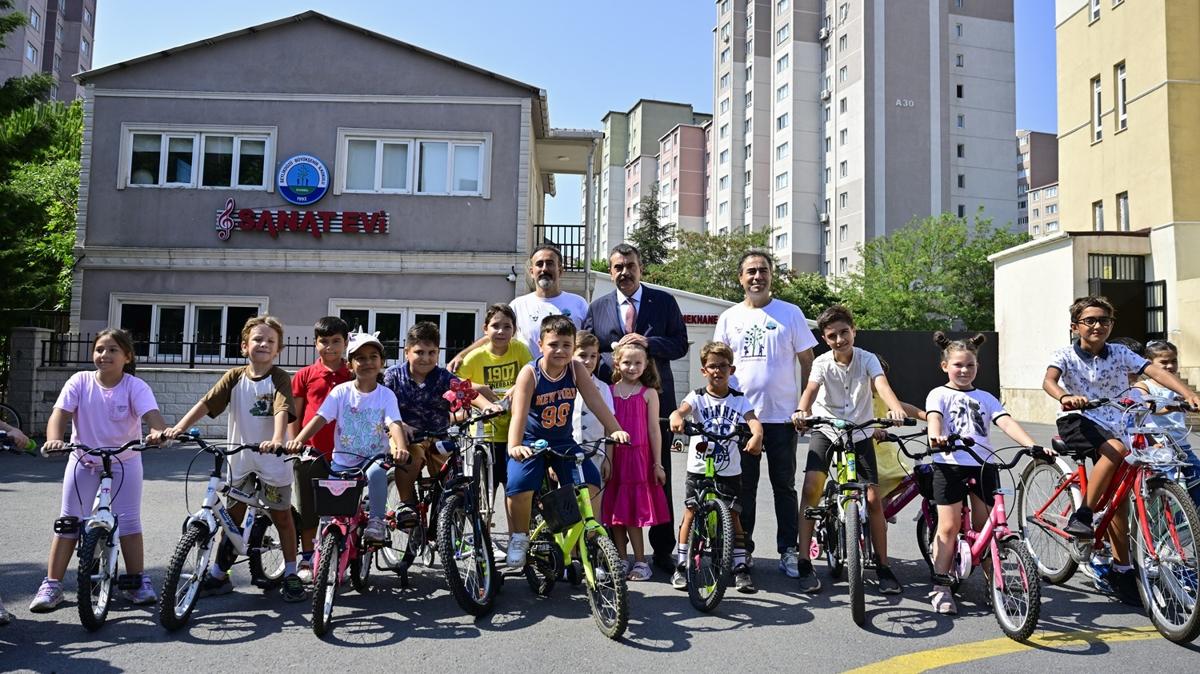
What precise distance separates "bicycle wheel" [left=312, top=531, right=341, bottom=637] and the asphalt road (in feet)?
0.31

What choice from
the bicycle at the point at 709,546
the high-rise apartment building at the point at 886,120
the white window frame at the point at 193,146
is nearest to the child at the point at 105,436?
the bicycle at the point at 709,546

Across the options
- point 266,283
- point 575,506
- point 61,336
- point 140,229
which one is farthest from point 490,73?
point 575,506

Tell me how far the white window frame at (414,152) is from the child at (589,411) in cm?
1337

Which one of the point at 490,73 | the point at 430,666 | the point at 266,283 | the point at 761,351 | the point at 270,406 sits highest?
the point at 490,73

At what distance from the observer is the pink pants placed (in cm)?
484

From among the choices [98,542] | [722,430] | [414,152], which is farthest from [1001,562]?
[414,152]

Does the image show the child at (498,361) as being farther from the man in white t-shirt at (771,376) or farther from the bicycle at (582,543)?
the man in white t-shirt at (771,376)

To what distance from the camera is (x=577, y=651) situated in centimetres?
431

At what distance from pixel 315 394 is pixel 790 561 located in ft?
11.0

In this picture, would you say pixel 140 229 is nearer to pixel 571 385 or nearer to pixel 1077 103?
pixel 571 385

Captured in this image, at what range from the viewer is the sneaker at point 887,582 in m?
5.40

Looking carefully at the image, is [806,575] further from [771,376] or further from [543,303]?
[543,303]

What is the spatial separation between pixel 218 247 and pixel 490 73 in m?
6.95

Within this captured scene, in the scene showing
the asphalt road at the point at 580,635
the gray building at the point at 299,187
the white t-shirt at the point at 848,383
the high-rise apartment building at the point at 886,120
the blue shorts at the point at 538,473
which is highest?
the high-rise apartment building at the point at 886,120
